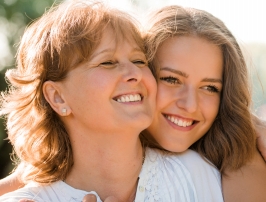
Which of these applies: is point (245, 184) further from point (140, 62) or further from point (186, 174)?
point (140, 62)

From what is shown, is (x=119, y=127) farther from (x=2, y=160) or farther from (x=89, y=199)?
(x=2, y=160)

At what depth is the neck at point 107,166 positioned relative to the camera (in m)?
2.75

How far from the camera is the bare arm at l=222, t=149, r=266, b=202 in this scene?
2820 mm

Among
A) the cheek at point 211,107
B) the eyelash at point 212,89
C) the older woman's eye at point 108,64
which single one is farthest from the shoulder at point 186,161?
the older woman's eye at point 108,64

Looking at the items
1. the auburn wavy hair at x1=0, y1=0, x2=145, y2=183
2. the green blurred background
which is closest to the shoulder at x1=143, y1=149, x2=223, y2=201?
the auburn wavy hair at x1=0, y1=0, x2=145, y2=183

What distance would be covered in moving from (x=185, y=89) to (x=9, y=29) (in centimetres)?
650

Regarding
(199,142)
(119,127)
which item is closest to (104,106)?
(119,127)

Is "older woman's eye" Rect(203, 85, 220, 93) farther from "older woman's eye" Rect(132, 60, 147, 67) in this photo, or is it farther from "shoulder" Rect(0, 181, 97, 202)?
"shoulder" Rect(0, 181, 97, 202)

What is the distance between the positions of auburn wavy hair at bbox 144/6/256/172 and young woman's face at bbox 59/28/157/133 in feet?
0.91

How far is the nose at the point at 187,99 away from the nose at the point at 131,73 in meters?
0.33

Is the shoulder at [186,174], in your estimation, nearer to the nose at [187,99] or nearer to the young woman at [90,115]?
the young woman at [90,115]

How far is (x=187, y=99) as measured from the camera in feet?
9.41

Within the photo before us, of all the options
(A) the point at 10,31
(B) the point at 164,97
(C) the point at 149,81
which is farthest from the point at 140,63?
(A) the point at 10,31

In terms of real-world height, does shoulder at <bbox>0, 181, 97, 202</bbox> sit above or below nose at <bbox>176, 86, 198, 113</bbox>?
below
